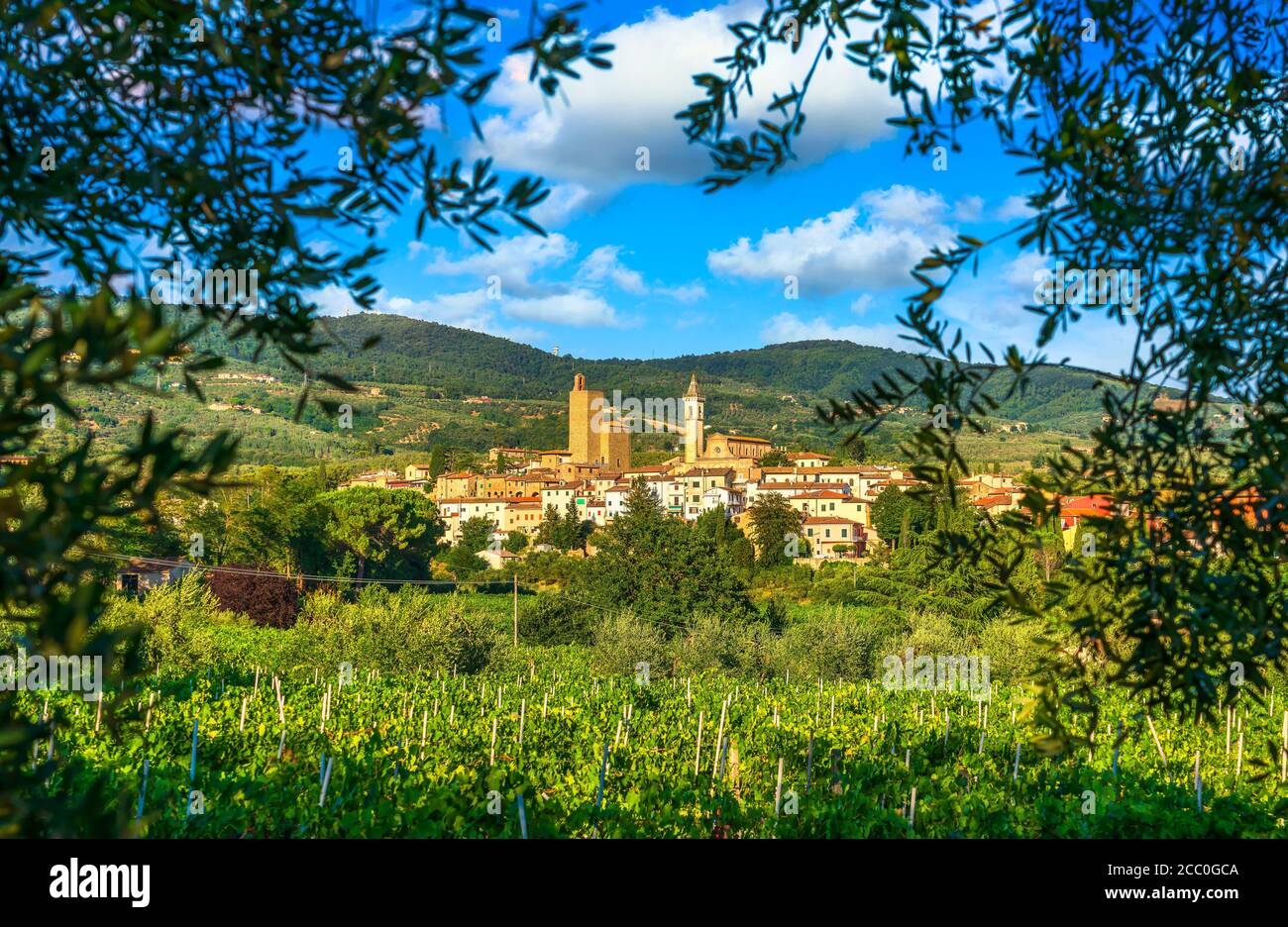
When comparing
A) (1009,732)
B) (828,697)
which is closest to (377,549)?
(828,697)

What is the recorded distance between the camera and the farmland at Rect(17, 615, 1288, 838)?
6484 mm

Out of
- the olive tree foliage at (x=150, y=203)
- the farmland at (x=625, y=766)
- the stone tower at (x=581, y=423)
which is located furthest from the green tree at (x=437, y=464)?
the olive tree foliage at (x=150, y=203)

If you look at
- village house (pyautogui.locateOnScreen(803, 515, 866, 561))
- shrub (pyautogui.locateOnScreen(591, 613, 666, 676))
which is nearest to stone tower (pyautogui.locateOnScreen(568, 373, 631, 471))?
village house (pyautogui.locateOnScreen(803, 515, 866, 561))

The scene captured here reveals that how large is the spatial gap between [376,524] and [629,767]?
2087 inches

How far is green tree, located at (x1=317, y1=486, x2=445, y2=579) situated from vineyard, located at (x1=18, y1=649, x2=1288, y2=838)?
41.4 meters

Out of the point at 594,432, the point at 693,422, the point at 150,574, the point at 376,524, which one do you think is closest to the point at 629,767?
the point at 150,574

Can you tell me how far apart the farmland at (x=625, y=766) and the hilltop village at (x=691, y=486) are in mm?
48042

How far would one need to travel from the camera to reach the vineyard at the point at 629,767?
646 centimetres

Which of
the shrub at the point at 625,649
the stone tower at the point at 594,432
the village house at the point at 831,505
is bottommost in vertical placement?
the shrub at the point at 625,649

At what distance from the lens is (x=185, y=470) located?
144cm

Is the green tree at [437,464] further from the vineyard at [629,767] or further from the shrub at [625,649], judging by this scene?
the vineyard at [629,767]

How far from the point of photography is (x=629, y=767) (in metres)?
11.9

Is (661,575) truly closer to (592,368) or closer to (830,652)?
(830,652)

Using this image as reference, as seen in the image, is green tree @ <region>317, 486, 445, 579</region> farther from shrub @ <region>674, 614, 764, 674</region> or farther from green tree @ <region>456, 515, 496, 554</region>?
shrub @ <region>674, 614, 764, 674</region>
